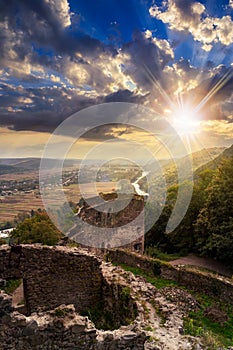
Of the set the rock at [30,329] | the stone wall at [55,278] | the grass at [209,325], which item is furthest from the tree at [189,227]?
the rock at [30,329]

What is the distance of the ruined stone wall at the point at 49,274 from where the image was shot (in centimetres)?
1084

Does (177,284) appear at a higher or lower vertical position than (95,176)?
lower

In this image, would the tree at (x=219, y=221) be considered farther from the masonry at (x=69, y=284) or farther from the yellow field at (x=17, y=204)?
the yellow field at (x=17, y=204)

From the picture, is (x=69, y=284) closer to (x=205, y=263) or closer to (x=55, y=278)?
(x=55, y=278)

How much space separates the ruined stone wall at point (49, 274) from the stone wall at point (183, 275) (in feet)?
22.0

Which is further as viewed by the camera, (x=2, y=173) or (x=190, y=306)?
(x=2, y=173)

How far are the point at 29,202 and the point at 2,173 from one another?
1634 inches

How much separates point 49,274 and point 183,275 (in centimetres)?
823

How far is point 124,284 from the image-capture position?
10.6m

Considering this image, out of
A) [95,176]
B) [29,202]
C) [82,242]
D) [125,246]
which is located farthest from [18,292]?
[29,202]

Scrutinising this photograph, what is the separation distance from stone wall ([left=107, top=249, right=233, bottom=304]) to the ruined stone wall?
671 centimetres

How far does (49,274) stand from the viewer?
10.9 metres

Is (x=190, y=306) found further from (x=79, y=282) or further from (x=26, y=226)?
(x=26, y=226)

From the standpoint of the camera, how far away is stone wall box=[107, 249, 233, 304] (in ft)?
48.3
